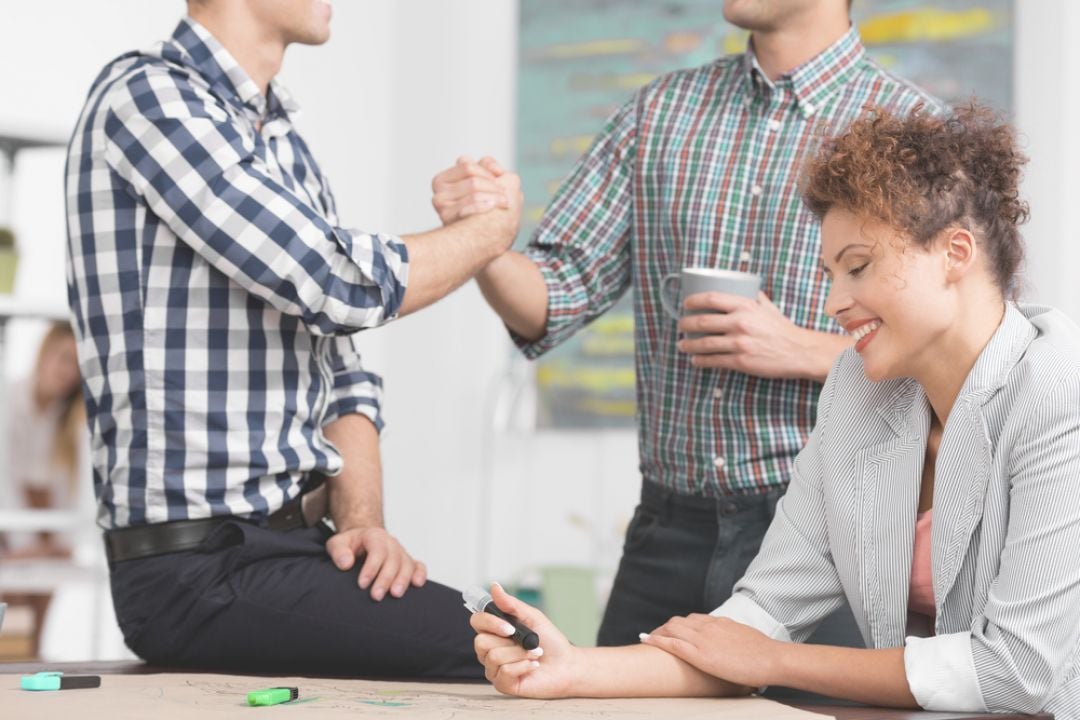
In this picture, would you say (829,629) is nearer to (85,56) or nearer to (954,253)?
(954,253)

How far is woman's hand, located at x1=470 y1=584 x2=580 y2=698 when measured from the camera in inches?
52.3

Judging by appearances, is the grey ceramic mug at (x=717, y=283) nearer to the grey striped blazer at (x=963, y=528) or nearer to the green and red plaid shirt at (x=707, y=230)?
the green and red plaid shirt at (x=707, y=230)

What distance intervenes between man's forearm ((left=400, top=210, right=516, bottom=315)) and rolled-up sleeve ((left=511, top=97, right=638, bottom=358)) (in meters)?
0.26

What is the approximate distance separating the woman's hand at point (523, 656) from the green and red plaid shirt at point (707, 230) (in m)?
0.70

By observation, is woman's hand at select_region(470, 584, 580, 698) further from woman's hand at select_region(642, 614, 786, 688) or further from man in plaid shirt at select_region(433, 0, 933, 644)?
man in plaid shirt at select_region(433, 0, 933, 644)

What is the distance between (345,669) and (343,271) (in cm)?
47

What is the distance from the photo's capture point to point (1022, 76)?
144 inches

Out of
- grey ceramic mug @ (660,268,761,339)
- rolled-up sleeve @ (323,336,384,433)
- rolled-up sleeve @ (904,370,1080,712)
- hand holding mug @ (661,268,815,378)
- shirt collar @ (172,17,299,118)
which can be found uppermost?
shirt collar @ (172,17,299,118)

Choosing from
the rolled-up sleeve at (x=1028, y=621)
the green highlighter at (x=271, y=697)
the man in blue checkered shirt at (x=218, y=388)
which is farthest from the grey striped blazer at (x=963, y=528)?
the green highlighter at (x=271, y=697)

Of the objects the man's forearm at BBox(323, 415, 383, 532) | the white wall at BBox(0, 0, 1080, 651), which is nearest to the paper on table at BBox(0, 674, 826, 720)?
the man's forearm at BBox(323, 415, 383, 532)

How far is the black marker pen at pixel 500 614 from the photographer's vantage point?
132 cm

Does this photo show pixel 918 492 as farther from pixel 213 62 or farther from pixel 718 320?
pixel 213 62

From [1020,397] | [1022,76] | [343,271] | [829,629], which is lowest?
[829,629]

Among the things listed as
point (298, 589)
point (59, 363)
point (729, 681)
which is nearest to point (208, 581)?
point (298, 589)
